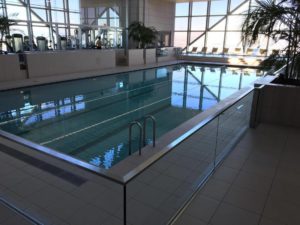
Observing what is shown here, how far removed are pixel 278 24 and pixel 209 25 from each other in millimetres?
14750

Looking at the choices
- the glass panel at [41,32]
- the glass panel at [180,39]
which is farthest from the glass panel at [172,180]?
the glass panel at [180,39]

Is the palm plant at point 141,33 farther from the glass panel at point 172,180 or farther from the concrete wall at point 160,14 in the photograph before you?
the glass panel at point 172,180

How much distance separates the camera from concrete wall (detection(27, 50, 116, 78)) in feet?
30.0

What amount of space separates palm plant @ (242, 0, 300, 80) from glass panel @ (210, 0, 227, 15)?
14.4 m

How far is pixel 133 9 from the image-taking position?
15.4m

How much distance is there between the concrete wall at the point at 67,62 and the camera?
9.13 m

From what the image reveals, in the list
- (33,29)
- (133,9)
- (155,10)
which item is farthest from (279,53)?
(155,10)

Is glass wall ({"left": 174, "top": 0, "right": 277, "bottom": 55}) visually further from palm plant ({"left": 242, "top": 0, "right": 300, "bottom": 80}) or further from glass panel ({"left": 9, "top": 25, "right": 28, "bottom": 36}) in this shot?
palm plant ({"left": 242, "top": 0, "right": 300, "bottom": 80})

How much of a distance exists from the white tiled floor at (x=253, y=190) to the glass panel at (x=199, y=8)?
54.2 feet

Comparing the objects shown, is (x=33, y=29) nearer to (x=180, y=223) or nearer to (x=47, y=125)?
(x=47, y=125)

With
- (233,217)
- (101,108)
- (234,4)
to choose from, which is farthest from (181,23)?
(233,217)

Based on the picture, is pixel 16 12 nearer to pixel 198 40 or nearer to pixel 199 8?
pixel 198 40

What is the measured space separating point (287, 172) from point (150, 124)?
9.69 feet

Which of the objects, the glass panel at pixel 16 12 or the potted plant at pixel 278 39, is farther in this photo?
the glass panel at pixel 16 12
